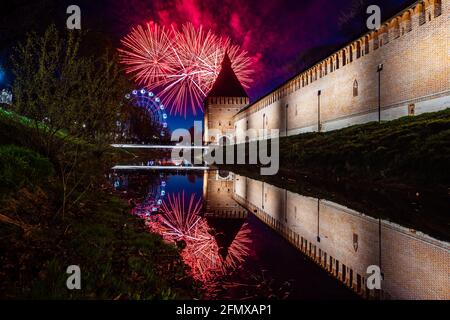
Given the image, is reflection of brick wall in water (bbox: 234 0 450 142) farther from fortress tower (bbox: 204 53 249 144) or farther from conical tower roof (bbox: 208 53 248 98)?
conical tower roof (bbox: 208 53 248 98)

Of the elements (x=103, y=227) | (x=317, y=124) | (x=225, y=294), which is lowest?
(x=225, y=294)

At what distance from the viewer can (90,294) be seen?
338cm

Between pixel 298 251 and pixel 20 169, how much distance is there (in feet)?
17.2

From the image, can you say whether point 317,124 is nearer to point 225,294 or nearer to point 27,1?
point 27,1

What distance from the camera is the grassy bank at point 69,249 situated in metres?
3.59

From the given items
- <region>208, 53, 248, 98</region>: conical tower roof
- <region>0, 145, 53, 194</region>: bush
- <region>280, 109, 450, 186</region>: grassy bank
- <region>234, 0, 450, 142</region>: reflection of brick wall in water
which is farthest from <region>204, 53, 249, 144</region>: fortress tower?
<region>0, 145, 53, 194</region>: bush

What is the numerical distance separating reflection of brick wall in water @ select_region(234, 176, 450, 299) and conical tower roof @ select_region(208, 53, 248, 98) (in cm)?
7097

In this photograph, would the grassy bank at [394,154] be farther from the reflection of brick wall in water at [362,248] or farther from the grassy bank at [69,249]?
the grassy bank at [69,249]

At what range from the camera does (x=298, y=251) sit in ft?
19.5

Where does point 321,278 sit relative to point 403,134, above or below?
below

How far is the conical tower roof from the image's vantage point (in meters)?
79.3

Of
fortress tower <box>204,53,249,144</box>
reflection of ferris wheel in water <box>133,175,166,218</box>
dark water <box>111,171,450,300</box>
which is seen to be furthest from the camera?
fortress tower <box>204,53,249,144</box>
